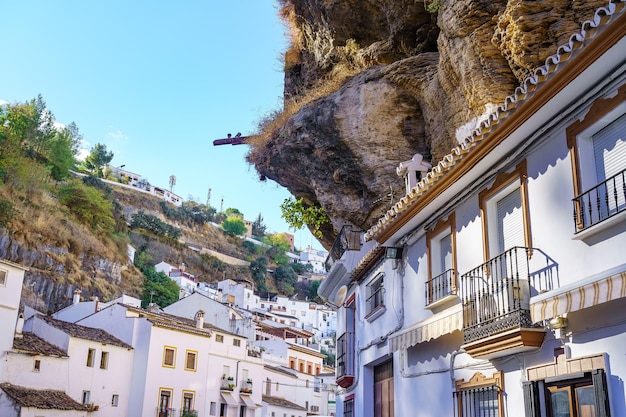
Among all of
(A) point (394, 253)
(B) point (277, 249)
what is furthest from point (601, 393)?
(B) point (277, 249)

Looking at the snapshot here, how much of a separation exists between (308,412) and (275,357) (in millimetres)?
5142

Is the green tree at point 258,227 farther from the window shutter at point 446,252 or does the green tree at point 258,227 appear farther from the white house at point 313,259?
the window shutter at point 446,252

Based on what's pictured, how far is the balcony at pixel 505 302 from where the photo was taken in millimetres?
8711

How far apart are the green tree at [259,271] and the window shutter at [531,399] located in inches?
4413

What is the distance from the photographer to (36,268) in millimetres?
64250

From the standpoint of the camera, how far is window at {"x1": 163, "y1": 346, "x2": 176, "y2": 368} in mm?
40219

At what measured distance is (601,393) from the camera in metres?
7.52

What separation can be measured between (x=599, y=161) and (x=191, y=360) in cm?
3720

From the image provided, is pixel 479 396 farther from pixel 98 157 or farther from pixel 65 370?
pixel 98 157

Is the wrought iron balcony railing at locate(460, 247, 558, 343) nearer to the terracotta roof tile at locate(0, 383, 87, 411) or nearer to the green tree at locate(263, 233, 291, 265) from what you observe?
the terracotta roof tile at locate(0, 383, 87, 411)

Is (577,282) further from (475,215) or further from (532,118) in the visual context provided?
(475,215)

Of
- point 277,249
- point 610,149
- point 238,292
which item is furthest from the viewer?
point 277,249

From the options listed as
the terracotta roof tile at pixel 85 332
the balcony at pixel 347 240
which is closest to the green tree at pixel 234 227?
the terracotta roof tile at pixel 85 332

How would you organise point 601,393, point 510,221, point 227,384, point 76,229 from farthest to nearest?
point 76,229
point 227,384
point 510,221
point 601,393
